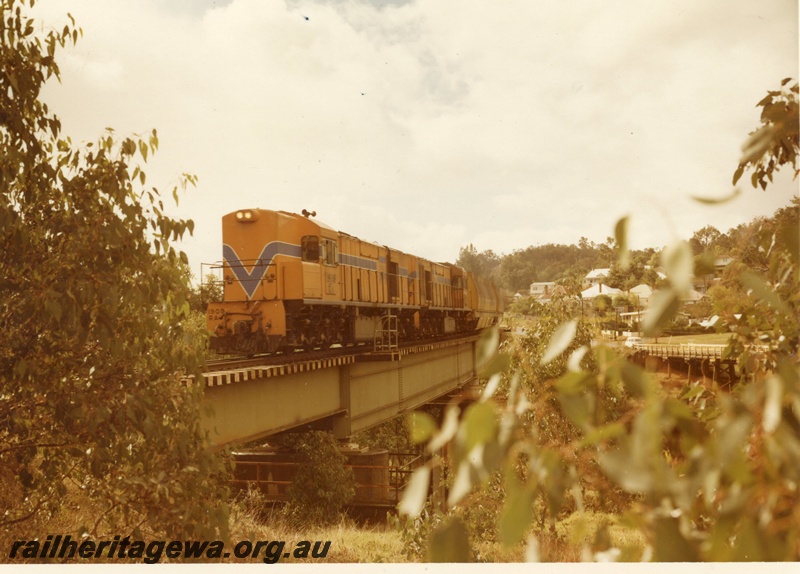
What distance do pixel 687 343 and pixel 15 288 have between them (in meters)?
5.95

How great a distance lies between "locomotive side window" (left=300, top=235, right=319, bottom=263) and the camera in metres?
14.2

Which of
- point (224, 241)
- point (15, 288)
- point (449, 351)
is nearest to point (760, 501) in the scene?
point (15, 288)

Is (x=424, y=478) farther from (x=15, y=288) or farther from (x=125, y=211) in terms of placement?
(x=15, y=288)

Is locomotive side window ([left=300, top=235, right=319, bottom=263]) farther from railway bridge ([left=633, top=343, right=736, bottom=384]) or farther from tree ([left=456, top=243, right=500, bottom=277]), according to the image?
tree ([left=456, top=243, right=500, bottom=277])

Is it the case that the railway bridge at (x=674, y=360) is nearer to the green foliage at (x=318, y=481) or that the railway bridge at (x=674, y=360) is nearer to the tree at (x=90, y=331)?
the tree at (x=90, y=331)

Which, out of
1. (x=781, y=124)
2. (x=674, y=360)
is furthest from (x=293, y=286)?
(x=781, y=124)

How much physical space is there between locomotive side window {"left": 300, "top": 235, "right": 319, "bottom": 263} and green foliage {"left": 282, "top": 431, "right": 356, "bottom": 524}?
5.04 metres

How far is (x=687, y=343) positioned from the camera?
17.8ft

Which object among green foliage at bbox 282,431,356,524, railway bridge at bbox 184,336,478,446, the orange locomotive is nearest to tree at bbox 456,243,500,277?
railway bridge at bbox 184,336,478,446

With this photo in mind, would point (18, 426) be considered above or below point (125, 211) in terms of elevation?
below

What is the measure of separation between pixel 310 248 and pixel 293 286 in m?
1.56

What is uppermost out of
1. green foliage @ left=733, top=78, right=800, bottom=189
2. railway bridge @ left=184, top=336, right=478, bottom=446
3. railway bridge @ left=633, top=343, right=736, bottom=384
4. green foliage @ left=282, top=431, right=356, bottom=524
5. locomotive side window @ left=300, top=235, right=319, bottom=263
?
locomotive side window @ left=300, top=235, right=319, bottom=263

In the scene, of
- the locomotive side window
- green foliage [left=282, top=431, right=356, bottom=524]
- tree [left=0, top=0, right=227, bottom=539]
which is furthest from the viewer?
green foliage [left=282, top=431, right=356, bottom=524]

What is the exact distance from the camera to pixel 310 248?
562 inches
